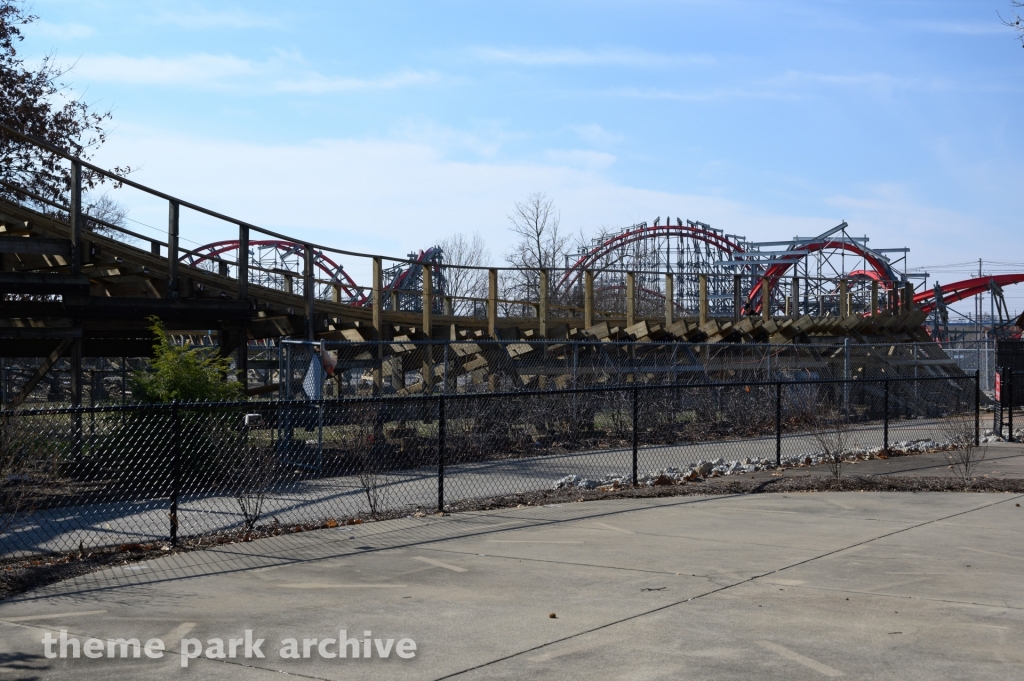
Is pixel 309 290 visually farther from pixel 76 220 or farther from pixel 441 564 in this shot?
pixel 441 564

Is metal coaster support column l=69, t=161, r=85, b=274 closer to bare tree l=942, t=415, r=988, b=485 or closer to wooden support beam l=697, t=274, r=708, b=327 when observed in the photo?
bare tree l=942, t=415, r=988, b=485

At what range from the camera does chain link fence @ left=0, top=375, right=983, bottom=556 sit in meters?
9.53

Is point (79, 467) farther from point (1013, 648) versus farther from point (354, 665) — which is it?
point (1013, 648)

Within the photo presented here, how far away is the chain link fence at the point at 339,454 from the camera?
953 cm

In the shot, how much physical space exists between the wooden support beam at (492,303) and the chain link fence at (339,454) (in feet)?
8.96

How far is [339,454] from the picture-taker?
46.1ft

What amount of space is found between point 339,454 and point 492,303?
663cm

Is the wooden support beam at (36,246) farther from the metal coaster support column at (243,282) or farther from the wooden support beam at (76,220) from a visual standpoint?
the metal coaster support column at (243,282)

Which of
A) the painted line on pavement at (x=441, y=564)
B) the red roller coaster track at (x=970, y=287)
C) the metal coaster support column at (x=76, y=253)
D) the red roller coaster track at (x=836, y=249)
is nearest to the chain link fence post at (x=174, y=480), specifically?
the painted line on pavement at (x=441, y=564)

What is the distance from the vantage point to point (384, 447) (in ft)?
47.4

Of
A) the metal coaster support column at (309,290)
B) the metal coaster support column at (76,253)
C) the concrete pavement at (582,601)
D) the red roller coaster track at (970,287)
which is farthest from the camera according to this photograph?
the red roller coaster track at (970,287)

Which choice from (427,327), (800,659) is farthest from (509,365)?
(800,659)

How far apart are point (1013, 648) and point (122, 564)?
6.40 metres

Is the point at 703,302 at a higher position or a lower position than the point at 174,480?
higher
